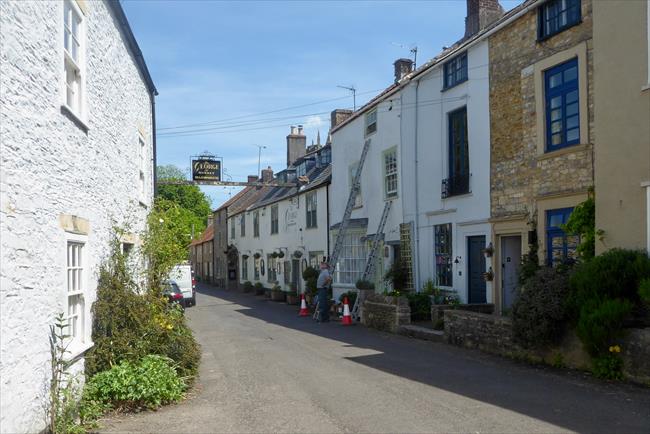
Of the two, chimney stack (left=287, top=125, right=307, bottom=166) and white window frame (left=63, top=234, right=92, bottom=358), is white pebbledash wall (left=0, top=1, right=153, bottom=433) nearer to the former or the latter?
white window frame (left=63, top=234, right=92, bottom=358)

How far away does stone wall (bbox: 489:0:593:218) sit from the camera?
12.8m

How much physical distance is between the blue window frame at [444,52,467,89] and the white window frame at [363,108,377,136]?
15.7 ft

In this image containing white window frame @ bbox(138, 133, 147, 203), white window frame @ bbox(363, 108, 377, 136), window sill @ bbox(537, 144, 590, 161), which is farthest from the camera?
white window frame @ bbox(363, 108, 377, 136)

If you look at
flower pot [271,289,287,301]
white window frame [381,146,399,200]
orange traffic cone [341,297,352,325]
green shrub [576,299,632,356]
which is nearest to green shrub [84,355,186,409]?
green shrub [576,299,632,356]

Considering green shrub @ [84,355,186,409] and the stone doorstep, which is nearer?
green shrub @ [84,355,186,409]

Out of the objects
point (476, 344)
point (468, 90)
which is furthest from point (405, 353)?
point (468, 90)

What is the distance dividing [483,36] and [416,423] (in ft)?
37.3

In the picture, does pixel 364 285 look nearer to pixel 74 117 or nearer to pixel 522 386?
pixel 522 386

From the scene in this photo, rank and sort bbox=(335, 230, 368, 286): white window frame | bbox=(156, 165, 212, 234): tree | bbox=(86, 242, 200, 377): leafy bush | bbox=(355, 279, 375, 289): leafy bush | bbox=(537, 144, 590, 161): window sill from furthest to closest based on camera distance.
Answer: bbox=(156, 165, 212, 234): tree < bbox=(335, 230, 368, 286): white window frame < bbox=(355, 279, 375, 289): leafy bush < bbox=(537, 144, 590, 161): window sill < bbox=(86, 242, 200, 377): leafy bush

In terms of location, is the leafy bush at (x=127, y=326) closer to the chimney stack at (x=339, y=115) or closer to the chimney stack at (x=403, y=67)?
the chimney stack at (x=403, y=67)

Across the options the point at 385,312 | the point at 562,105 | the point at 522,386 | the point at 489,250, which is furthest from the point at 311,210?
the point at 522,386

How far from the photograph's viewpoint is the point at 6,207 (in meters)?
5.61

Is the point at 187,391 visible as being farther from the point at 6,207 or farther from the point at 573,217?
the point at 573,217

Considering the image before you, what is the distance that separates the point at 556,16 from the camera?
45.1 ft
